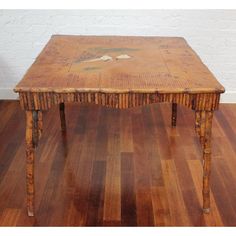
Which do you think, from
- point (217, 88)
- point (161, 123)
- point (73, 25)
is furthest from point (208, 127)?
point (73, 25)

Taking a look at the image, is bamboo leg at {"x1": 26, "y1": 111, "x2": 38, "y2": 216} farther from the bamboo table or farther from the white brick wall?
the white brick wall

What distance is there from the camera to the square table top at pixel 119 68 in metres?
1.43

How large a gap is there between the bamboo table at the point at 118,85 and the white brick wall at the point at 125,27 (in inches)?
36.3

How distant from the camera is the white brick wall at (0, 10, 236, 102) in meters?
2.75

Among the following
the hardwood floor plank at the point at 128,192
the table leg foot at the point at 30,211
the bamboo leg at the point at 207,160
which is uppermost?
the bamboo leg at the point at 207,160

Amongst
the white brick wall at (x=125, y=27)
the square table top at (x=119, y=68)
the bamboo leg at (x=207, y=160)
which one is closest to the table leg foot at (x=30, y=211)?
the square table top at (x=119, y=68)

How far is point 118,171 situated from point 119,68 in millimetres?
645

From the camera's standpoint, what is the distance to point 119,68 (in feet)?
5.48

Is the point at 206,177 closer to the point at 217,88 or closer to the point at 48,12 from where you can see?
the point at 217,88

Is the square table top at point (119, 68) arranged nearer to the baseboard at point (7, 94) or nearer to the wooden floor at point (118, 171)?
the wooden floor at point (118, 171)

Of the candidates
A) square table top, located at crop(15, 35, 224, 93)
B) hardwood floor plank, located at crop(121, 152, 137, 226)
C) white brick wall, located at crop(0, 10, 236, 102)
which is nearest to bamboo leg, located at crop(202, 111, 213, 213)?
square table top, located at crop(15, 35, 224, 93)

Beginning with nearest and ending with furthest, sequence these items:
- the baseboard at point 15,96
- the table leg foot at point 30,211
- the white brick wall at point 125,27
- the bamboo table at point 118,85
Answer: the bamboo table at point 118,85
the table leg foot at point 30,211
the white brick wall at point 125,27
the baseboard at point 15,96

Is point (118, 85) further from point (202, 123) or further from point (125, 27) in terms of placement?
point (125, 27)

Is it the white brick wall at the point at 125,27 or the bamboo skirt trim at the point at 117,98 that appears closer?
the bamboo skirt trim at the point at 117,98
